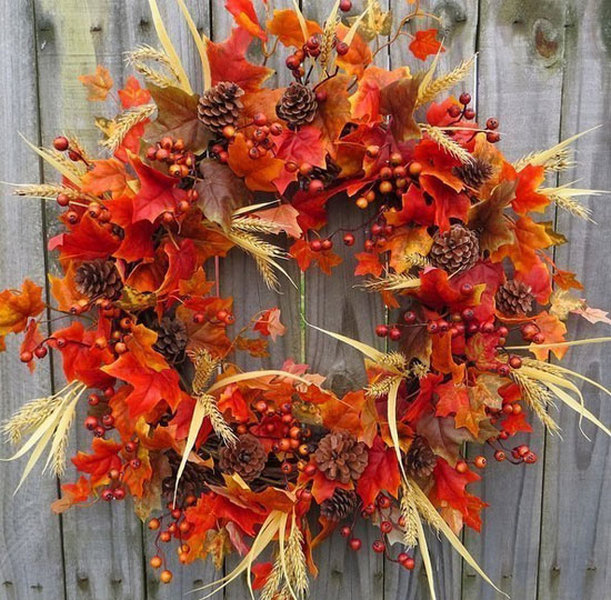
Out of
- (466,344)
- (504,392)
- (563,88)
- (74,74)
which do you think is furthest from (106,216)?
(563,88)

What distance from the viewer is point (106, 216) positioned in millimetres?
873

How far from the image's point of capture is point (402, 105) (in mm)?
879

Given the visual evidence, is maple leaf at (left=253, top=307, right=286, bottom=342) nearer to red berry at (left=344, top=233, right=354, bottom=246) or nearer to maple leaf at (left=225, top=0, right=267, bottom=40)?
red berry at (left=344, top=233, right=354, bottom=246)

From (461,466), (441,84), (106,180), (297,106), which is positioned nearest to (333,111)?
(297,106)

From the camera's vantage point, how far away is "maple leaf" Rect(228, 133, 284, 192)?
0.87m

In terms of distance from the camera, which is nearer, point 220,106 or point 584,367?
point 220,106

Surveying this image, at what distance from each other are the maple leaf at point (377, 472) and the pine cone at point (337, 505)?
1.0 inches

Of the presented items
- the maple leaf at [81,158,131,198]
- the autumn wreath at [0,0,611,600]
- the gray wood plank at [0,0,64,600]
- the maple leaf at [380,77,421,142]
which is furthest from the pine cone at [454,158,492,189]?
the gray wood plank at [0,0,64,600]

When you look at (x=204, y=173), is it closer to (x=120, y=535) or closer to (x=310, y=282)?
(x=310, y=282)

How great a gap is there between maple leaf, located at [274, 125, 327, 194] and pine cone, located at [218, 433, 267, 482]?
426mm

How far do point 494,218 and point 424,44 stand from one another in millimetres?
311

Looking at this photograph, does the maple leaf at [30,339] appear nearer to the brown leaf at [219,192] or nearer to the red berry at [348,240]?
the brown leaf at [219,192]

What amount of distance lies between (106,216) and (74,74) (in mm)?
333

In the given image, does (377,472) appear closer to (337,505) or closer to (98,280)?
(337,505)
